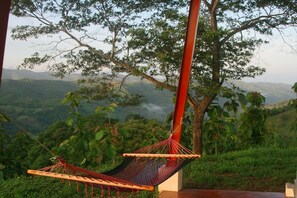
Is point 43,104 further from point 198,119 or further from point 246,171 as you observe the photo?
point 246,171

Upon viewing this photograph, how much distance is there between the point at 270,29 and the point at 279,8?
0.84ft

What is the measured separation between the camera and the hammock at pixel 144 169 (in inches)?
81.4

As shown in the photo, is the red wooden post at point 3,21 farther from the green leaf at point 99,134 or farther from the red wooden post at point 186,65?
the green leaf at point 99,134

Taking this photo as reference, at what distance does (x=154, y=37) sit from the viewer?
17.4 feet

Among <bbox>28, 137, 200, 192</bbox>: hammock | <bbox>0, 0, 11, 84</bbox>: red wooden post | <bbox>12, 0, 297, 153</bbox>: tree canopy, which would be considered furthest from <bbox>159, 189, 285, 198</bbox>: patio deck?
<bbox>12, 0, 297, 153</bbox>: tree canopy

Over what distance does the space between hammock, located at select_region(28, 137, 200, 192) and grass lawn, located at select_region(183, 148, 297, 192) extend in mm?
832

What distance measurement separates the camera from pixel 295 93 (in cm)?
509

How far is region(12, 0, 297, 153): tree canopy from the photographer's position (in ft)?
16.8

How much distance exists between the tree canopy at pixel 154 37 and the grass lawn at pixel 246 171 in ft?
2.25

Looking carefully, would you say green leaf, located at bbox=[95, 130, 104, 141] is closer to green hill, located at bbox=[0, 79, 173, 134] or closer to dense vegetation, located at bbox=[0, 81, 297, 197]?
dense vegetation, located at bbox=[0, 81, 297, 197]

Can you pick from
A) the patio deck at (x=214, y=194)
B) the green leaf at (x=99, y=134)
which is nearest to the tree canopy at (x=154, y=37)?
the green leaf at (x=99, y=134)

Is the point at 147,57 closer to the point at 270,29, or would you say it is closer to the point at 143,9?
the point at 143,9

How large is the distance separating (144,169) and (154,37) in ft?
9.35

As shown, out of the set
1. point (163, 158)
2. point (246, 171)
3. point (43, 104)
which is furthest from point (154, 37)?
point (43, 104)
